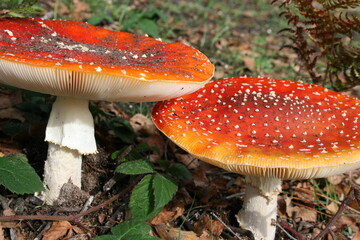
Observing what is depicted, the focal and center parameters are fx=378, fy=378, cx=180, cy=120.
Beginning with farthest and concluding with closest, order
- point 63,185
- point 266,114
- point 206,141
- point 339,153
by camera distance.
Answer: point 63,185 < point 266,114 < point 206,141 < point 339,153

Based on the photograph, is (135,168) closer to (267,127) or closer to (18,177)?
(18,177)

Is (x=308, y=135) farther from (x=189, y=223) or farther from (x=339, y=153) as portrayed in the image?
(x=189, y=223)

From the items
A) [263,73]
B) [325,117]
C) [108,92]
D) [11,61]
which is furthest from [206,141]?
[263,73]

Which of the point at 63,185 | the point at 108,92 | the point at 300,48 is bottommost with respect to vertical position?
the point at 63,185

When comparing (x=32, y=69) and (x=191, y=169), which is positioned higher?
(x=32, y=69)

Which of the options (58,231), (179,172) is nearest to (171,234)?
(179,172)

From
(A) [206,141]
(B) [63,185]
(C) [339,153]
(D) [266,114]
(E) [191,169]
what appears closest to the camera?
(C) [339,153]

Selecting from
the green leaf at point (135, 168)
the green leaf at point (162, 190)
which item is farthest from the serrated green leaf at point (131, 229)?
the green leaf at point (135, 168)
